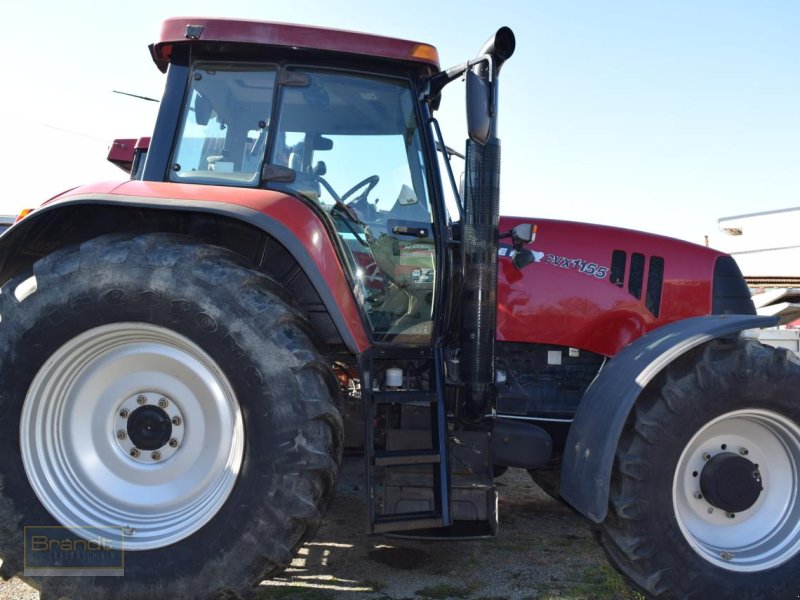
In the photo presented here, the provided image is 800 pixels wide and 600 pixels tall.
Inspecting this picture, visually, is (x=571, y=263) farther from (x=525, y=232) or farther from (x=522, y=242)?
(x=525, y=232)

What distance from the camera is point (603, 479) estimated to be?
8.75 ft

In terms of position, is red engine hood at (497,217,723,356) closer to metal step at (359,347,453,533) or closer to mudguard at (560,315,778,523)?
mudguard at (560,315,778,523)

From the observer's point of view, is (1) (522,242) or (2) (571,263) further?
(2) (571,263)

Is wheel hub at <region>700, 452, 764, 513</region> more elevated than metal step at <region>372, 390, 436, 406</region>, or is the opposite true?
metal step at <region>372, 390, 436, 406</region>

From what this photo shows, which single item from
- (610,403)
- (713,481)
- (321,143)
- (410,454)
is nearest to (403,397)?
(410,454)

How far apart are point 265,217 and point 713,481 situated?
2.26 meters

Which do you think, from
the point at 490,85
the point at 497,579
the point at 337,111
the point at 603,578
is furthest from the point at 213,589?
the point at 490,85

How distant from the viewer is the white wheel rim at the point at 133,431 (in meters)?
2.58

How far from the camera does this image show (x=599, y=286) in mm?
3463

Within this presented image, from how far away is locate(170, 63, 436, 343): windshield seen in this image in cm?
294

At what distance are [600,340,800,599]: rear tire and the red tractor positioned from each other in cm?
1

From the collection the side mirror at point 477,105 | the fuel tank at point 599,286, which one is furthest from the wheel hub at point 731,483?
the side mirror at point 477,105

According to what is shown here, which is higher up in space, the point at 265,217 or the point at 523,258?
the point at 523,258

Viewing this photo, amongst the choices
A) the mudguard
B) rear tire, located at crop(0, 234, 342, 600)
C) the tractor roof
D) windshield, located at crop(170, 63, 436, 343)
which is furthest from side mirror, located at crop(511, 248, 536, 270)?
rear tire, located at crop(0, 234, 342, 600)
